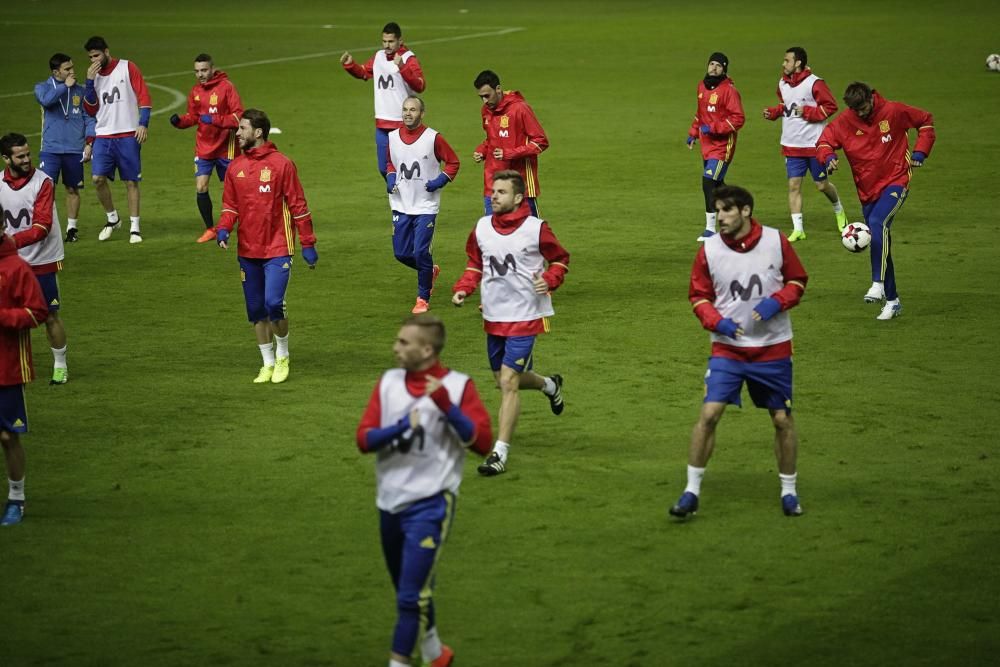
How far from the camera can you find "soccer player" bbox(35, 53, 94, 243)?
66.6 ft

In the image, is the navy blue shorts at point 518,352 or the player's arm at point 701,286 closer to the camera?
the player's arm at point 701,286

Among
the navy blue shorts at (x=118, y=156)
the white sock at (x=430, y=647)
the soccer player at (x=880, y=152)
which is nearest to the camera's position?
the white sock at (x=430, y=647)

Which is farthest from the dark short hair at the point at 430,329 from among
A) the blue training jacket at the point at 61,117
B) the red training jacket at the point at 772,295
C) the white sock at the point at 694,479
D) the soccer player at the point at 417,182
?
the blue training jacket at the point at 61,117

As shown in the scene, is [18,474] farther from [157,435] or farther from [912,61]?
[912,61]

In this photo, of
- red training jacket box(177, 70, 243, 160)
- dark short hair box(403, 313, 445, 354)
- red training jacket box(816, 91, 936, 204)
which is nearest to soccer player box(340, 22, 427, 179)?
red training jacket box(177, 70, 243, 160)

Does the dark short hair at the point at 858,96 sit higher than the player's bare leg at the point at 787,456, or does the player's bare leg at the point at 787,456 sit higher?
the dark short hair at the point at 858,96

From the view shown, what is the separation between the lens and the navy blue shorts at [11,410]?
10.5 m

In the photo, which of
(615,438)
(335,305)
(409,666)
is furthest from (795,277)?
(335,305)

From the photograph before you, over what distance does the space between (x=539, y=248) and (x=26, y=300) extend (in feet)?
12.6

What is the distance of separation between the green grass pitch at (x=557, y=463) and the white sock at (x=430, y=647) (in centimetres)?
36

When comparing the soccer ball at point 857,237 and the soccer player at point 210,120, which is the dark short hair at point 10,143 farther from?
the soccer ball at point 857,237

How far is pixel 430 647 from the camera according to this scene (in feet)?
27.3

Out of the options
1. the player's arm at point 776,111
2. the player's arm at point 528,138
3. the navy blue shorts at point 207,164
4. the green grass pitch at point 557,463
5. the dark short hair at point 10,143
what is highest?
the dark short hair at point 10,143

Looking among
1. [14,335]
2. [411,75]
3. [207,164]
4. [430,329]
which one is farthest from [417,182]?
[430,329]
